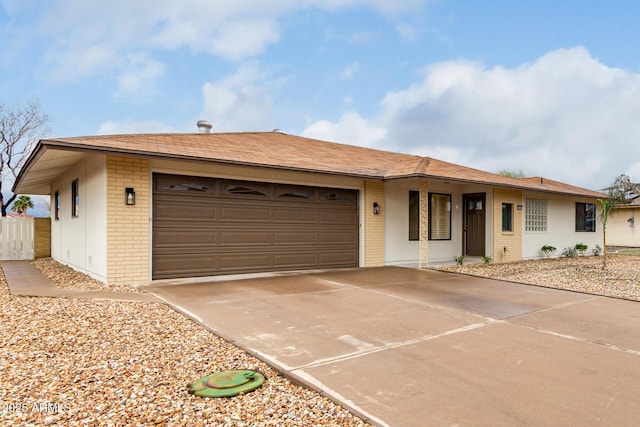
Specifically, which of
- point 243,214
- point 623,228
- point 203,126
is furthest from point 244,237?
point 623,228

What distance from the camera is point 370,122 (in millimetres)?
30703

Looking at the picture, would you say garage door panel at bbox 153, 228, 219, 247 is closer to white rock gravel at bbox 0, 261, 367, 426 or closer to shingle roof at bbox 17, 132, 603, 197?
shingle roof at bbox 17, 132, 603, 197

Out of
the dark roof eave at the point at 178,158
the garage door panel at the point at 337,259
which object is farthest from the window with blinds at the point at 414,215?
the garage door panel at the point at 337,259

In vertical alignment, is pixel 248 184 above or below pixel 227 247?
above

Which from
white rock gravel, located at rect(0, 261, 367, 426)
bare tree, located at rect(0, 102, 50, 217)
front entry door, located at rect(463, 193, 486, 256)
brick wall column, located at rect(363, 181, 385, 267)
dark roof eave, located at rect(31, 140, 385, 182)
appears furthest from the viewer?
bare tree, located at rect(0, 102, 50, 217)

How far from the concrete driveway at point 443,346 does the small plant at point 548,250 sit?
7.75 m

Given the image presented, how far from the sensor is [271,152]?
9977 millimetres

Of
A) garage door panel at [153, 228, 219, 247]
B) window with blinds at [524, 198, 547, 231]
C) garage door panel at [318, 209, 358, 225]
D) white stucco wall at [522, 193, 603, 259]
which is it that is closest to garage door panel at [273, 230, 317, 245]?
garage door panel at [318, 209, 358, 225]

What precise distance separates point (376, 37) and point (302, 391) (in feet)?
46.3

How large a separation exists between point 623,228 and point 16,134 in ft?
131

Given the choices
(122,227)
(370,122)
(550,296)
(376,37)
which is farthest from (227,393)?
(370,122)

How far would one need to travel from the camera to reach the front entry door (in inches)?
497

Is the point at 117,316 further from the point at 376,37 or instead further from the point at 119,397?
the point at 376,37

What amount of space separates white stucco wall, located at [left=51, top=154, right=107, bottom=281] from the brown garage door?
98cm
